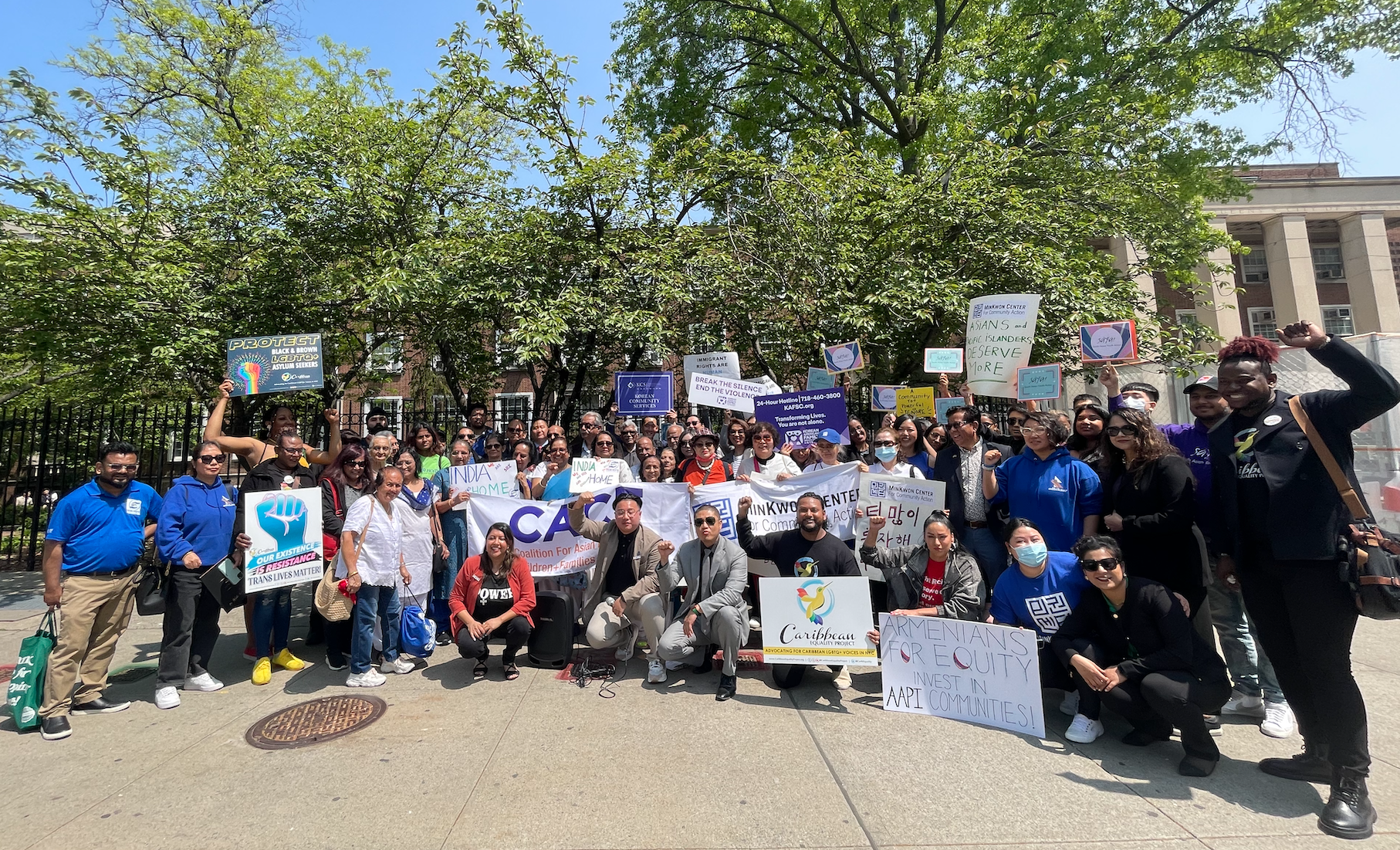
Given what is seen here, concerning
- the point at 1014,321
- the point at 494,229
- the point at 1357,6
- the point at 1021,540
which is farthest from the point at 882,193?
the point at 1357,6

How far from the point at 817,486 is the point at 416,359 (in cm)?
924

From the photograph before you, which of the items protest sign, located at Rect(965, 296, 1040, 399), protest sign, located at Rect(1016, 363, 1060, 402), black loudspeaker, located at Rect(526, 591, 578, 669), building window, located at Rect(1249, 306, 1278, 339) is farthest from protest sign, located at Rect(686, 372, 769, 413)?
building window, located at Rect(1249, 306, 1278, 339)

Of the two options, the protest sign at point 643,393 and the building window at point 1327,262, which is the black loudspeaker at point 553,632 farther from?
the building window at point 1327,262

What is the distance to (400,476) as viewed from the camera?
5605 mm

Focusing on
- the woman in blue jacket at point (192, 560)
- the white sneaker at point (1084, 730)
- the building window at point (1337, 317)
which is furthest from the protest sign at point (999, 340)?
the building window at point (1337, 317)

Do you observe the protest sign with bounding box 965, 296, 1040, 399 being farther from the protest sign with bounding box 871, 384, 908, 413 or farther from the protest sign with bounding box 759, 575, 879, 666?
the protest sign with bounding box 759, 575, 879, 666

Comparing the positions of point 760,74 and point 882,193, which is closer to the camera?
point 882,193

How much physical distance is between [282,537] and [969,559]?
5.60 m

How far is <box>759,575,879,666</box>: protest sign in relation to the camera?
4.82 m

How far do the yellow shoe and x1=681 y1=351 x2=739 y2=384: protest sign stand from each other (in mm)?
5399

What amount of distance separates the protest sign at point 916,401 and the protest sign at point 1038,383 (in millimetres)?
1304

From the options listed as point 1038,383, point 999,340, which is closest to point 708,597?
point 1038,383

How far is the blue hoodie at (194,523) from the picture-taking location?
505 cm

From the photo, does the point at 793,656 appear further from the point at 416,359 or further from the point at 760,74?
the point at 760,74
